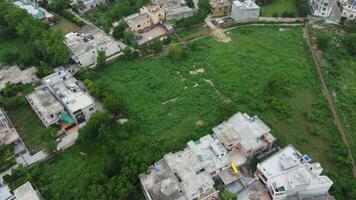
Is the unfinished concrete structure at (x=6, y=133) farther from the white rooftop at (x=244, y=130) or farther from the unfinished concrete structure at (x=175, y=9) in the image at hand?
the unfinished concrete structure at (x=175, y=9)

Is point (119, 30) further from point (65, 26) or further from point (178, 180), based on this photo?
point (178, 180)

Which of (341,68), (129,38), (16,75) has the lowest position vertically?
(341,68)

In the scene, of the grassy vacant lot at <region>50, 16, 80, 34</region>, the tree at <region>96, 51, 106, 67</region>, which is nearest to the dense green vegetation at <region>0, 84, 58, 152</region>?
the tree at <region>96, 51, 106, 67</region>

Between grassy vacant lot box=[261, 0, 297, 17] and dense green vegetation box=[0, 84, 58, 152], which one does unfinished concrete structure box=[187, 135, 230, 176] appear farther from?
grassy vacant lot box=[261, 0, 297, 17]

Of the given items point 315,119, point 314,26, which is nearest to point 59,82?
point 315,119

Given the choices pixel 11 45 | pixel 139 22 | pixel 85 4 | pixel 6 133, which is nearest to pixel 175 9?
pixel 139 22

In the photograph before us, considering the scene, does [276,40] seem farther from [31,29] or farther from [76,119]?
[31,29]

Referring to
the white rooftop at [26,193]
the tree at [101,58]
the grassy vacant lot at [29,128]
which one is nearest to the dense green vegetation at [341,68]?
the tree at [101,58]
